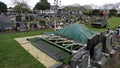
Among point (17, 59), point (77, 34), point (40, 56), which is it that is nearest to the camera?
point (17, 59)

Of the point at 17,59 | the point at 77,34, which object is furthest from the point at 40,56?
the point at 77,34

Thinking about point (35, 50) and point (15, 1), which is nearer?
point (35, 50)

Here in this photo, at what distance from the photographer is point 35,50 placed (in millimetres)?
7309

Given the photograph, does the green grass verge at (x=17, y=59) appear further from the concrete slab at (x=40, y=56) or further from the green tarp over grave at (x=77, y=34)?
the green tarp over grave at (x=77, y=34)

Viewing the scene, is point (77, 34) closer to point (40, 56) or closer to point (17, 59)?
point (40, 56)

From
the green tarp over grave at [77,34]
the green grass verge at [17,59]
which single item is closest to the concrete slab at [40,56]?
the green grass verge at [17,59]

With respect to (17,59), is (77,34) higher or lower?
higher

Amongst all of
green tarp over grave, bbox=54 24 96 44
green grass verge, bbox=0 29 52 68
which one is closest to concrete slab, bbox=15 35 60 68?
green grass verge, bbox=0 29 52 68

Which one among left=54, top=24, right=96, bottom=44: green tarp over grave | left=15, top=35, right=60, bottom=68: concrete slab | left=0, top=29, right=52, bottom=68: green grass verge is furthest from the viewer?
left=54, top=24, right=96, bottom=44: green tarp over grave

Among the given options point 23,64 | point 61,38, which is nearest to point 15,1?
point 61,38

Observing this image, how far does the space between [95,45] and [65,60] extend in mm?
1407

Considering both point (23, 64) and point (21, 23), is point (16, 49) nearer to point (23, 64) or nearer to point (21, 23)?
point (23, 64)

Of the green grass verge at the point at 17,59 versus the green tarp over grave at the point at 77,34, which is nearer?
the green grass verge at the point at 17,59

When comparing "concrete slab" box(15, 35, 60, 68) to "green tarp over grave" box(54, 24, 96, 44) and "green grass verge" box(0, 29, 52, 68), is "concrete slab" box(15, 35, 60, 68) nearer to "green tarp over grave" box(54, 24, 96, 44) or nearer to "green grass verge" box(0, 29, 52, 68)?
"green grass verge" box(0, 29, 52, 68)
